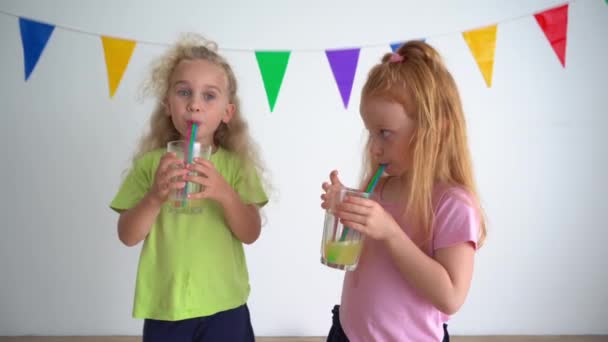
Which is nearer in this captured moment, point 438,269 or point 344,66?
point 438,269

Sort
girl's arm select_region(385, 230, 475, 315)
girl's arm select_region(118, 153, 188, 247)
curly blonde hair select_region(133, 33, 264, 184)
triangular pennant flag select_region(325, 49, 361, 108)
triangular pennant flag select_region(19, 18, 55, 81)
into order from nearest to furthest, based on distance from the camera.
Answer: girl's arm select_region(385, 230, 475, 315)
girl's arm select_region(118, 153, 188, 247)
curly blonde hair select_region(133, 33, 264, 184)
triangular pennant flag select_region(19, 18, 55, 81)
triangular pennant flag select_region(325, 49, 361, 108)

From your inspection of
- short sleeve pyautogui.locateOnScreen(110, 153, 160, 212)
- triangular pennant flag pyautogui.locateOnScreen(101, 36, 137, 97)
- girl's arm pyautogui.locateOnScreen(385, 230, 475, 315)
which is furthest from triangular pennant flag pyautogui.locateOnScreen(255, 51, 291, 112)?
girl's arm pyautogui.locateOnScreen(385, 230, 475, 315)

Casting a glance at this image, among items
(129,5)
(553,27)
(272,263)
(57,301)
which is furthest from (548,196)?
(57,301)

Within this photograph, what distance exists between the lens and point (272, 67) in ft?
5.18

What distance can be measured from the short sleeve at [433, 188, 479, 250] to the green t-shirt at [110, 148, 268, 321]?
16.3 inches

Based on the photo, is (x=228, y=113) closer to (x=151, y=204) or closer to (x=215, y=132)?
(x=215, y=132)

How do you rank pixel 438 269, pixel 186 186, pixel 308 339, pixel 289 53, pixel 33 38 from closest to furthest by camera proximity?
pixel 438 269 < pixel 186 186 < pixel 33 38 < pixel 289 53 < pixel 308 339

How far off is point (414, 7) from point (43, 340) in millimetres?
1928

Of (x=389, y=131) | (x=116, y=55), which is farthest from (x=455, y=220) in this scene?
(x=116, y=55)

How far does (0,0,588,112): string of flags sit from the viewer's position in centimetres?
149

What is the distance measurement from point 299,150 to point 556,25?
1055mm

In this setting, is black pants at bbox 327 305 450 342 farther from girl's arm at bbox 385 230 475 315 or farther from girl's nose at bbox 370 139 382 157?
girl's nose at bbox 370 139 382 157

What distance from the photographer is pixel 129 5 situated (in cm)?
153

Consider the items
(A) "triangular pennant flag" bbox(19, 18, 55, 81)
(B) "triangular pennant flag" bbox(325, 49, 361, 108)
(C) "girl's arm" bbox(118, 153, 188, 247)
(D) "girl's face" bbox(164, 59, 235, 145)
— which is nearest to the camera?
(C) "girl's arm" bbox(118, 153, 188, 247)
